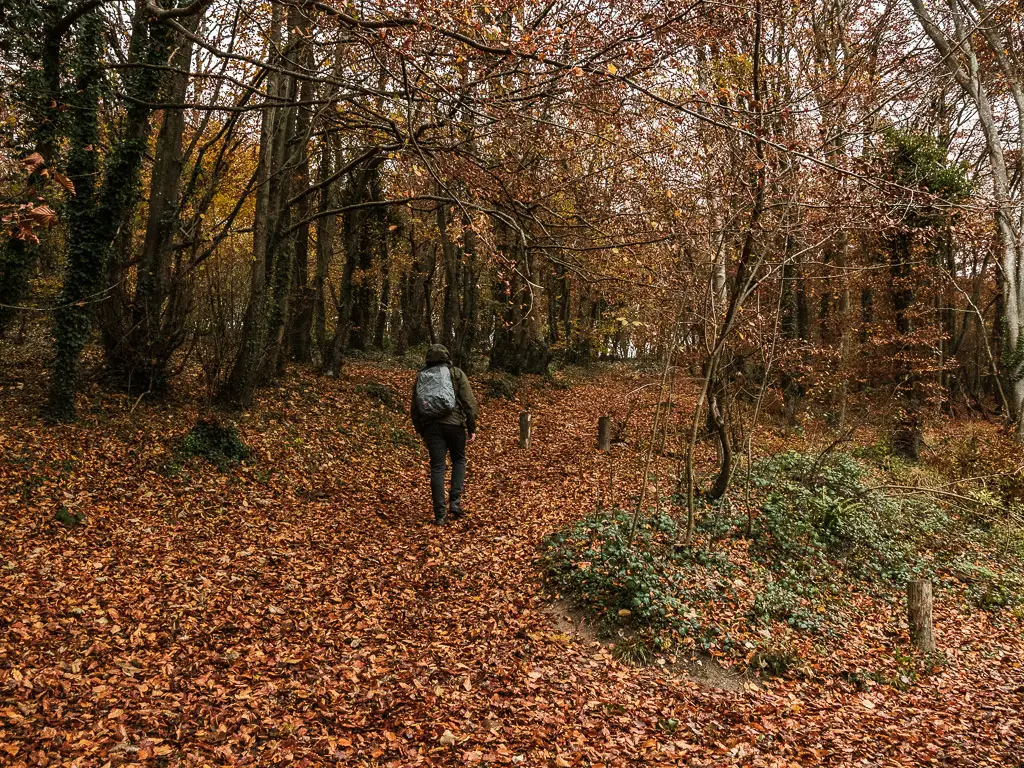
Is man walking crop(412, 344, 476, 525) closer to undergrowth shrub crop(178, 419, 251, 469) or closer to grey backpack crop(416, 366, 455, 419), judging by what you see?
grey backpack crop(416, 366, 455, 419)

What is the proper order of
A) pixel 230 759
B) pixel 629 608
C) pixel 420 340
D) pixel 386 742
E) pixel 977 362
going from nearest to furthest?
pixel 230 759 < pixel 386 742 < pixel 629 608 < pixel 977 362 < pixel 420 340

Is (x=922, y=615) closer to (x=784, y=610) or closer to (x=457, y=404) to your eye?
(x=784, y=610)

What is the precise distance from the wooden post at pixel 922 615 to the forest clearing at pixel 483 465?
1.3 inches

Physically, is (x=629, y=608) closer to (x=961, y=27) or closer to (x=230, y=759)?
(x=230, y=759)

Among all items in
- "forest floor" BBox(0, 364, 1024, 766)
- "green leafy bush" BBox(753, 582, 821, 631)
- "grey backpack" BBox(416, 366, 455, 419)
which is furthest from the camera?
"grey backpack" BBox(416, 366, 455, 419)

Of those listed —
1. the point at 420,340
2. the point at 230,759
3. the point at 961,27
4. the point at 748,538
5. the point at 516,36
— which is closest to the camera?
the point at 230,759

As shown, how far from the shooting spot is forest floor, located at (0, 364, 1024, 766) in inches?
157

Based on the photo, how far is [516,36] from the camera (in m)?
6.61

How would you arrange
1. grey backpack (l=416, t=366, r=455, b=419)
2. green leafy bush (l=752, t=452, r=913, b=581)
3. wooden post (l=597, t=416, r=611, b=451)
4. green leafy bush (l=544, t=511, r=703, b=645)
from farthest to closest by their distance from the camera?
wooden post (l=597, t=416, r=611, b=451) < green leafy bush (l=752, t=452, r=913, b=581) < grey backpack (l=416, t=366, r=455, b=419) < green leafy bush (l=544, t=511, r=703, b=645)

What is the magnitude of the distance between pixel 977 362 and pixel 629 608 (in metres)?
24.8

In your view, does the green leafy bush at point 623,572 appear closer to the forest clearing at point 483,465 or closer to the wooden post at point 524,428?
the forest clearing at point 483,465

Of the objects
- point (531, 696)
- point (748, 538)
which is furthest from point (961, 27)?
point (531, 696)

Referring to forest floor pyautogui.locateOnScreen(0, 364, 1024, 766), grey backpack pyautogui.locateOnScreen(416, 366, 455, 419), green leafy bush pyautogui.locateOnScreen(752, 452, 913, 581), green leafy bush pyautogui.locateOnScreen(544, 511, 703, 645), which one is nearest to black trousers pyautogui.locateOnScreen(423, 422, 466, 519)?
grey backpack pyautogui.locateOnScreen(416, 366, 455, 419)

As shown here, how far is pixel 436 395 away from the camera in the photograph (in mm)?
7633
